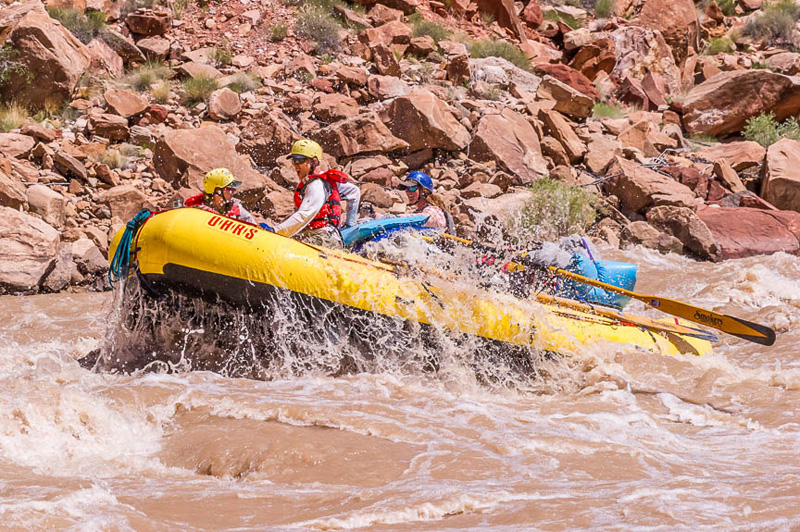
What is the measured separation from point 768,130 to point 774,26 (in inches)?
336

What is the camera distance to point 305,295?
528 centimetres

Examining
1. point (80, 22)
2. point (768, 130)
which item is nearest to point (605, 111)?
point (768, 130)

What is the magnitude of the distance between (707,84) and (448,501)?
16068 mm

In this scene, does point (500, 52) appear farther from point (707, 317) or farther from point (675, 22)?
point (707, 317)

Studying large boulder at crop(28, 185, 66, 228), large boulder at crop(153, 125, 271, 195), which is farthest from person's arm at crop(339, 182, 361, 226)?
large boulder at crop(28, 185, 66, 228)

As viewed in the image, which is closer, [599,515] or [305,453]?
[599,515]

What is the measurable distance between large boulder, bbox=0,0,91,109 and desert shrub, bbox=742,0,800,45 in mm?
18588

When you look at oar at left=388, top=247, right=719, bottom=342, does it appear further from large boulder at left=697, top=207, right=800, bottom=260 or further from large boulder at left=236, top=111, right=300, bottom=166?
large boulder at left=236, top=111, right=300, bottom=166

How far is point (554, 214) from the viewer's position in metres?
11.2

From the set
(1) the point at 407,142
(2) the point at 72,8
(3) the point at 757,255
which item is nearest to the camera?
(3) the point at 757,255

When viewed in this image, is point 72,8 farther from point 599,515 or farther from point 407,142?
point 599,515

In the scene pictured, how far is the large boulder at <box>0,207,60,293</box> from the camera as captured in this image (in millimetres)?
7953

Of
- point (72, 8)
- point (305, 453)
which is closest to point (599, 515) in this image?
point (305, 453)

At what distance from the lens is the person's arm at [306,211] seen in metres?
5.86
